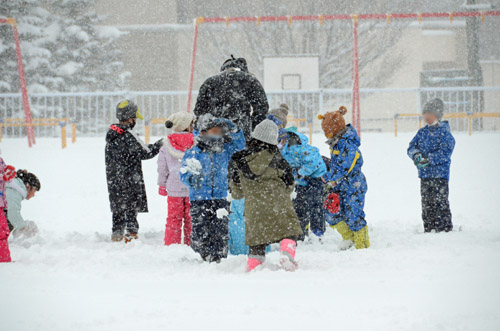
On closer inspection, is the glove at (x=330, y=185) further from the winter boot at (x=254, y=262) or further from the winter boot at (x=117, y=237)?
the winter boot at (x=117, y=237)

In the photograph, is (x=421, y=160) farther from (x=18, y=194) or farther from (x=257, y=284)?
(x=18, y=194)

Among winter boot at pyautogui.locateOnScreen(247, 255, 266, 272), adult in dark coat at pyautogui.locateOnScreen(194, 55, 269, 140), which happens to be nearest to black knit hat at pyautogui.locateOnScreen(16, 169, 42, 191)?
adult in dark coat at pyautogui.locateOnScreen(194, 55, 269, 140)

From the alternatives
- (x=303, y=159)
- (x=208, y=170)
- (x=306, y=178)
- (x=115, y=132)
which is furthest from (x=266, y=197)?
(x=115, y=132)

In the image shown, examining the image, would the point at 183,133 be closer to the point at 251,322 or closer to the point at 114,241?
the point at 114,241

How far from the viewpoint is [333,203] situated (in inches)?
253

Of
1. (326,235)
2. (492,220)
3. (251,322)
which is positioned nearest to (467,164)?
(492,220)

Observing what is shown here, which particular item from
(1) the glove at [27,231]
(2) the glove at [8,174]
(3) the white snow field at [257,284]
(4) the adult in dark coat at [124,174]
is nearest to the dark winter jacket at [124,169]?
(4) the adult in dark coat at [124,174]

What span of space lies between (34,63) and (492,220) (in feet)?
82.9

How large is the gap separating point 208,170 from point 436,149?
309 cm

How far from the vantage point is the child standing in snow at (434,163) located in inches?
285

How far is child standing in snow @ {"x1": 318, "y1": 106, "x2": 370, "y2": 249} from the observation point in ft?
20.9

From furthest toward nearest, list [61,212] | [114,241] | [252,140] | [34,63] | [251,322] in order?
[34,63] → [61,212] → [114,241] → [252,140] → [251,322]

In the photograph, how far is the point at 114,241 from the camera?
23.4 feet

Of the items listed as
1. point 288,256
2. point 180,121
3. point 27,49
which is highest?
point 27,49
